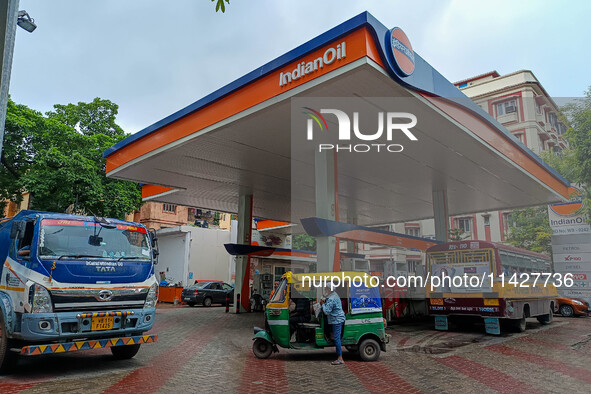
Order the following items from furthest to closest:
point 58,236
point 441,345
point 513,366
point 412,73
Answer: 1. point 441,345
2. point 412,73
3. point 513,366
4. point 58,236

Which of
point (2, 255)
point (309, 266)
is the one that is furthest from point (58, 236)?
point (309, 266)

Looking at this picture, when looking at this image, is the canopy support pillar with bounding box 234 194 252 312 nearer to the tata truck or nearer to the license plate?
the tata truck

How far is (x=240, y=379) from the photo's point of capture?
22.7 ft

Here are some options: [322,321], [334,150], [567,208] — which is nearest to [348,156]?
[334,150]

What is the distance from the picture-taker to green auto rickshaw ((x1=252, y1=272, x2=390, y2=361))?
8617mm

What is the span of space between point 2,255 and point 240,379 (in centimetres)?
470

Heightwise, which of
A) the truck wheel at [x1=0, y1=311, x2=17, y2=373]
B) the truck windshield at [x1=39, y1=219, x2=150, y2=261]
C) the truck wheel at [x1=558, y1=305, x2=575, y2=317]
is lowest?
the truck wheel at [x1=558, y1=305, x2=575, y2=317]

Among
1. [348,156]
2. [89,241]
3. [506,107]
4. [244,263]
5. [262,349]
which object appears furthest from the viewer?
[506,107]

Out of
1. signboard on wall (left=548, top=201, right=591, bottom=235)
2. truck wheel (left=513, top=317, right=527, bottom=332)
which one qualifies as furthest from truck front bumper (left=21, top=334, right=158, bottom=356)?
signboard on wall (left=548, top=201, right=591, bottom=235)

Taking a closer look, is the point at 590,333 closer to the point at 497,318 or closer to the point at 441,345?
the point at 497,318

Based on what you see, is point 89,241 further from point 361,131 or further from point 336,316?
point 361,131

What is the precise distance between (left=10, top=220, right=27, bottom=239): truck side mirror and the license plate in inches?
70.0

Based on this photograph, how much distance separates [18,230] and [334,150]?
873 centimetres

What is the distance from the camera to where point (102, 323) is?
7172mm
